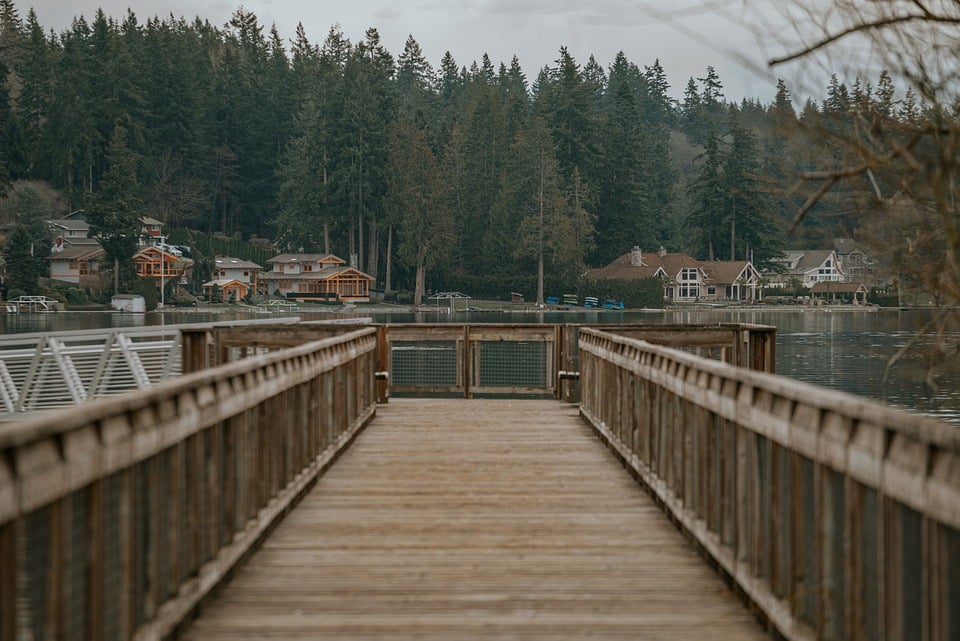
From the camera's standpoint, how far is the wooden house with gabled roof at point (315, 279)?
10512cm

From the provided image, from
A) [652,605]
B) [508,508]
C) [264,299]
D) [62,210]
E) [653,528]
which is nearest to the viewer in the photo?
[652,605]

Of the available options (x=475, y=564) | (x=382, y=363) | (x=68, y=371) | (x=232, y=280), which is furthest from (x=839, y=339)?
(x=232, y=280)

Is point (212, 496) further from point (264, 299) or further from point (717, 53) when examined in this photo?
point (264, 299)

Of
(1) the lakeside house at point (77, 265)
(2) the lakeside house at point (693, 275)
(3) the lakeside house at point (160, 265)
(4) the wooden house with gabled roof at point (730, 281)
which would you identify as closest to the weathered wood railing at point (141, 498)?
(3) the lakeside house at point (160, 265)

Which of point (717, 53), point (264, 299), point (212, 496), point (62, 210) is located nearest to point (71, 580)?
point (212, 496)

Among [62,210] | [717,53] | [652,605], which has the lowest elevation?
[652,605]

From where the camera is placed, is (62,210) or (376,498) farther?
(62,210)

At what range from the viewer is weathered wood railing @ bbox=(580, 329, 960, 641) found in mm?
3043

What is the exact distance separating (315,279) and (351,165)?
11517 millimetres

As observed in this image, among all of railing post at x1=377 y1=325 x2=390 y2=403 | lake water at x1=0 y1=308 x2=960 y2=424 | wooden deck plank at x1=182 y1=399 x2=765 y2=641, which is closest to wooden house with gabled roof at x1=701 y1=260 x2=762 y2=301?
lake water at x1=0 y1=308 x2=960 y2=424

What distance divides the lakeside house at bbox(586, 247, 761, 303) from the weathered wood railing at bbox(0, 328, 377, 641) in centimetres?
10259

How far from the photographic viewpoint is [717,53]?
571 centimetres

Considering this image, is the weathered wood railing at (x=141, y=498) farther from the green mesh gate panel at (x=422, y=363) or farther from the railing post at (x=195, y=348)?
the green mesh gate panel at (x=422, y=363)

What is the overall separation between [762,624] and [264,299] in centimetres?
10532
